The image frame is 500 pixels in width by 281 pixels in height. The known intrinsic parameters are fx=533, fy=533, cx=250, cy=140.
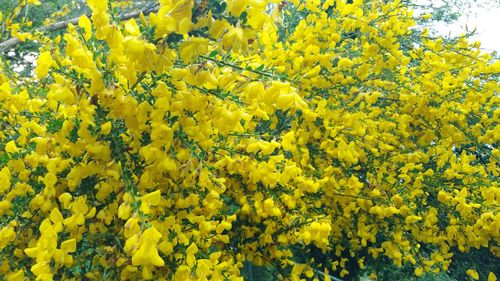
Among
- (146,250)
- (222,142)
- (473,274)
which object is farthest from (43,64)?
(473,274)

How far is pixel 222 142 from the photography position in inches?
75.2

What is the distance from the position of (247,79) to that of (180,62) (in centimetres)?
19

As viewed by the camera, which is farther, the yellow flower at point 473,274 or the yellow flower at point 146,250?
the yellow flower at point 473,274

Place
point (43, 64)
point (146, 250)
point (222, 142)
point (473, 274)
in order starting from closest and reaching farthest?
point (146, 250) → point (43, 64) → point (222, 142) → point (473, 274)

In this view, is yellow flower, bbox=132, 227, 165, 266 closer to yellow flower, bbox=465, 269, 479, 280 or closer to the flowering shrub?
the flowering shrub

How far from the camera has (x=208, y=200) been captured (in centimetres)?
167

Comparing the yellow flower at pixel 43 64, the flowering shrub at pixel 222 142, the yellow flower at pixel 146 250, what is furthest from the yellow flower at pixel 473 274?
the yellow flower at pixel 43 64

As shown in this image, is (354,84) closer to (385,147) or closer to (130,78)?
(385,147)

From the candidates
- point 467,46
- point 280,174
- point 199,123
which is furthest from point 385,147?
point 199,123

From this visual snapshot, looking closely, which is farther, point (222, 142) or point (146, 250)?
point (222, 142)

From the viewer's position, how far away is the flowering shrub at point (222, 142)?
122cm

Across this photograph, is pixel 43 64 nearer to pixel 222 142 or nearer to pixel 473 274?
pixel 222 142

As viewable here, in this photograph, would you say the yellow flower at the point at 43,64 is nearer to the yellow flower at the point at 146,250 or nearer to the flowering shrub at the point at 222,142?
the flowering shrub at the point at 222,142

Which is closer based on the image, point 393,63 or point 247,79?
point 247,79
